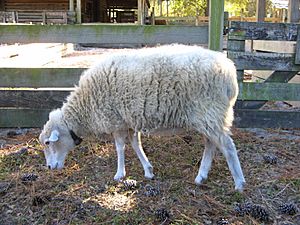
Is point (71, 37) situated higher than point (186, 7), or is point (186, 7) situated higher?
point (186, 7)

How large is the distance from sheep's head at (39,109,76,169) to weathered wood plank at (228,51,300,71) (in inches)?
89.2

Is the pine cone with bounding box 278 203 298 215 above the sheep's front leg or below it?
below

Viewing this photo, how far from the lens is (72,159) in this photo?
443 centimetres

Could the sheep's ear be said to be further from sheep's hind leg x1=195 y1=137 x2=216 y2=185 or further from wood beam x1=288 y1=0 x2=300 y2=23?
wood beam x1=288 y1=0 x2=300 y2=23

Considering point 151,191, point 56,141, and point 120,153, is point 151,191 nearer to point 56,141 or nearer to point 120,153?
point 120,153

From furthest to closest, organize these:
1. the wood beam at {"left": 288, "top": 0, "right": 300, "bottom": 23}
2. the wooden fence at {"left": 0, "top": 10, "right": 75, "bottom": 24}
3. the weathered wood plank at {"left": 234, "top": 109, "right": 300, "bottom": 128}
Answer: the wooden fence at {"left": 0, "top": 10, "right": 75, "bottom": 24}
the wood beam at {"left": 288, "top": 0, "right": 300, "bottom": 23}
the weathered wood plank at {"left": 234, "top": 109, "right": 300, "bottom": 128}

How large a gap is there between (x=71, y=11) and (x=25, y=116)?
14086 mm

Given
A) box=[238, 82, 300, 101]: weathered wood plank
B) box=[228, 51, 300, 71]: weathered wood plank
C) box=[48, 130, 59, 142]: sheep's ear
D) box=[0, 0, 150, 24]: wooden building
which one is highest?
box=[0, 0, 150, 24]: wooden building

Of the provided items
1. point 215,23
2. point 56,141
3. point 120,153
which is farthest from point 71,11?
point 120,153

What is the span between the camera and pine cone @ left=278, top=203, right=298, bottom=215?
3137mm

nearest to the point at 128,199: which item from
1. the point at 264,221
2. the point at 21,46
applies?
the point at 264,221

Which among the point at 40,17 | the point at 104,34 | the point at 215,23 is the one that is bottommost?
the point at 104,34

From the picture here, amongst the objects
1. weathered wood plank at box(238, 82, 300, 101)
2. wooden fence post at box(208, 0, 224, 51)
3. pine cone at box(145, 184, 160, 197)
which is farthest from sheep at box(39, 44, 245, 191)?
weathered wood plank at box(238, 82, 300, 101)

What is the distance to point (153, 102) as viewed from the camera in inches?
138
